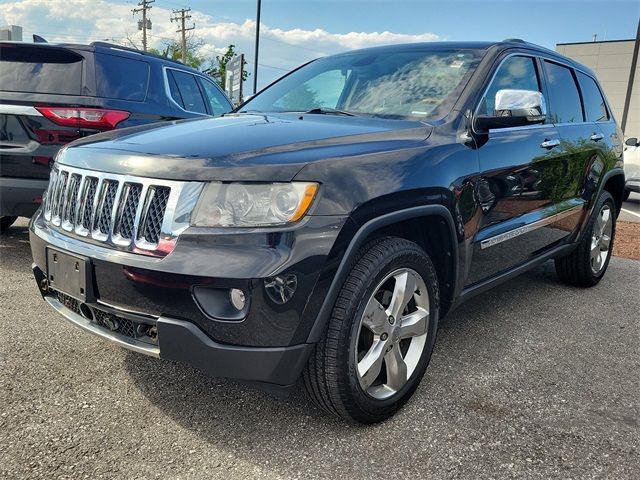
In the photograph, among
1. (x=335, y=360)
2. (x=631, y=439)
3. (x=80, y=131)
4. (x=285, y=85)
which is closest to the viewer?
(x=335, y=360)

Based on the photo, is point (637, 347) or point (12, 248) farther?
point (12, 248)

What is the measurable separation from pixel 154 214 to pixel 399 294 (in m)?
1.06

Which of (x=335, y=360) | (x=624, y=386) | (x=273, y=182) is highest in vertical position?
(x=273, y=182)

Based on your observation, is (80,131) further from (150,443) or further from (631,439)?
(631,439)

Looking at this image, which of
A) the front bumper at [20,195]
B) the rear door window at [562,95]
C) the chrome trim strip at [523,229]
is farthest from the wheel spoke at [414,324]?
the front bumper at [20,195]

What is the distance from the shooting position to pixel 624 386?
115 inches

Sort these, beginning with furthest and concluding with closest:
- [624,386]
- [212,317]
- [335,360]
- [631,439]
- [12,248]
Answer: [12,248], [624,386], [631,439], [335,360], [212,317]

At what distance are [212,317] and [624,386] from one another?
7.50 ft

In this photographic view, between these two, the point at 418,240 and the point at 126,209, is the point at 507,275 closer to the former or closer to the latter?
the point at 418,240

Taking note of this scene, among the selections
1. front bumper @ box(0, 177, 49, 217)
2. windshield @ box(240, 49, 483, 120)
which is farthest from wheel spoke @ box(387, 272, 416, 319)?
front bumper @ box(0, 177, 49, 217)

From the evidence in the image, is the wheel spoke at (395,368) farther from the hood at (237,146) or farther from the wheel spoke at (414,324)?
the hood at (237,146)

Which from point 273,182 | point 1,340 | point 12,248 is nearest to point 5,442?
point 1,340

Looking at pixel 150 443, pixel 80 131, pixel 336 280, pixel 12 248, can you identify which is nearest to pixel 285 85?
pixel 80 131

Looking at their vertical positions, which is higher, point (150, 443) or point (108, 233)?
point (108, 233)
